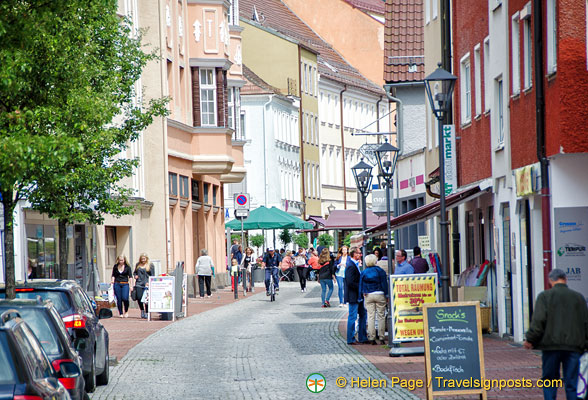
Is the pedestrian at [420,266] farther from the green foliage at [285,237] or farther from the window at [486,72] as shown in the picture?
the green foliage at [285,237]

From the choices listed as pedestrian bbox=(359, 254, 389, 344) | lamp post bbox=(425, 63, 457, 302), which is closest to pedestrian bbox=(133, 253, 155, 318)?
pedestrian bbox=(359, 254, 389, 344)

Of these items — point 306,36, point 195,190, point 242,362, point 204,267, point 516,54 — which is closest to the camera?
point 242,362

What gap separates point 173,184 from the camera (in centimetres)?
4359

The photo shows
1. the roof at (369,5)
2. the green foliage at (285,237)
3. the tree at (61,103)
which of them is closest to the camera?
the tree at (61,103)

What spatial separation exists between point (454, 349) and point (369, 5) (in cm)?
8784

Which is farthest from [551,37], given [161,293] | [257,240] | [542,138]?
[257,240]

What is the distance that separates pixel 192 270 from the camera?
47094mm

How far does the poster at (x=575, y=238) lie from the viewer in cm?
1855

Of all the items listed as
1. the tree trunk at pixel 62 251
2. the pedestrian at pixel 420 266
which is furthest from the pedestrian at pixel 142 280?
the tree trunk at pixel 62 251

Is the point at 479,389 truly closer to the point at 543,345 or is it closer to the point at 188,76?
the point at 543,345

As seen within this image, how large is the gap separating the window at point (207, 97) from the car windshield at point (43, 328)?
35.4 m

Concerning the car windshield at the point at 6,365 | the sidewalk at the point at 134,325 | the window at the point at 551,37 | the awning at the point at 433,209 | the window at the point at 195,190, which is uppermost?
the window at the point at 551,37

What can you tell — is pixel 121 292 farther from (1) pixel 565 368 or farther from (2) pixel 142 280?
(1) pixel 565 368

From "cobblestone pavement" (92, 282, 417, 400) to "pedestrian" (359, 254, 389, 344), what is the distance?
2.73ft
